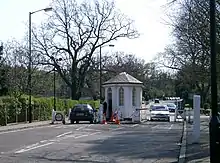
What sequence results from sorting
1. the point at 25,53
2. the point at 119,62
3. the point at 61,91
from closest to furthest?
the point at 25,53
the point at 119,62
the point at 61,91

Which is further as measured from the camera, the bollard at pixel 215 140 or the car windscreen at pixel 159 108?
the car windscreen at pixel 159 108

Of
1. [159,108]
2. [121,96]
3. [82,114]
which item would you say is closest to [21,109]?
[82,114]

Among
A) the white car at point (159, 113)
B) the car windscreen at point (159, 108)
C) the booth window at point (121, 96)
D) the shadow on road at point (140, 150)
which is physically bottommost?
the shadow on road at point (140, 150)

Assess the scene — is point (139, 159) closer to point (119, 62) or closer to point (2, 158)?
point (2, 158)

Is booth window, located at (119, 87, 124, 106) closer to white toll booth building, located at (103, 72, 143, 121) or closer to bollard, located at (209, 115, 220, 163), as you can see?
white toll booth building, located at (103, 72, 143, 121)

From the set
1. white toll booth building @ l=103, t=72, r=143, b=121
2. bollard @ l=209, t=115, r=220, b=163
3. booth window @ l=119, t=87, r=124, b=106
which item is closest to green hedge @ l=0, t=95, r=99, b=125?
white toll booth building @ l=103, t=72, r=143, b=121

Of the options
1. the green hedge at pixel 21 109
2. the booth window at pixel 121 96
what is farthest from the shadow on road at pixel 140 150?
the booth window at pixel 121 96

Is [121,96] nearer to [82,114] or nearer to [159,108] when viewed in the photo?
[159,108]

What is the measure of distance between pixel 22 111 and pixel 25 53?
23119 millimetres

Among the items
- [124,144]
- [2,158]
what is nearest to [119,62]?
[124,144]

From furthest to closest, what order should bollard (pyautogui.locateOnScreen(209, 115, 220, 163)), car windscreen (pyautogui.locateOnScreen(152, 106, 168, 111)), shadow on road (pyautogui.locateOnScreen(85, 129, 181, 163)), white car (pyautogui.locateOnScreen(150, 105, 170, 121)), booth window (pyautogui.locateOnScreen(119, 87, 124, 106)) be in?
car windscreen (pyautogui.locateOnScreen(152, 106, 168, 111))
white car (pyautogui.locateOnScreen(150, 105, 170, 121))
booth window (pyautogui.locateOnScreen(119, 87, 124, 106))
shadow on road (pyautogui.locateOnScreen(85, 129, 181, 163))
bollard (pyautogui.locateOnScreen(209, 115, 220, 163))

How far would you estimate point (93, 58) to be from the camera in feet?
236

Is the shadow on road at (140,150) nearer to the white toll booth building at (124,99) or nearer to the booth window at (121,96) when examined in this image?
the white toll booth building at (124,99)

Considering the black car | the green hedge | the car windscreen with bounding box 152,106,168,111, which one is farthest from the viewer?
the car windscreen with bounding box 152,106,168,111
